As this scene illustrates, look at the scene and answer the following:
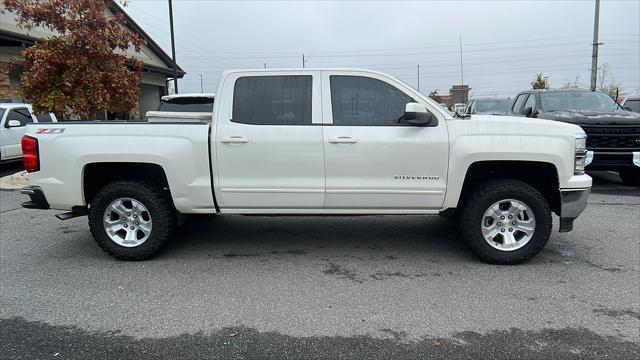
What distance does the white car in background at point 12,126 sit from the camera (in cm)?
1203

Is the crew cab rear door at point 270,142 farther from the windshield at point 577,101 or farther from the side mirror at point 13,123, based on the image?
the side mirror at point 13,123

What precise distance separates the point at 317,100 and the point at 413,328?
2.40 m

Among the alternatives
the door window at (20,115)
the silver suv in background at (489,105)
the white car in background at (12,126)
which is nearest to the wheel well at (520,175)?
the silver suv in background at (489,105)

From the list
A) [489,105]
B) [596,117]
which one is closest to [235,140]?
[596,117]

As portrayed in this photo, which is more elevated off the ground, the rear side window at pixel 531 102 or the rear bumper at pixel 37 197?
the rear side window at pixel 531 102

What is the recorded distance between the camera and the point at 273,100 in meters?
4.86

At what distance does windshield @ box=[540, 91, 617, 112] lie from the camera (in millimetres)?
9734

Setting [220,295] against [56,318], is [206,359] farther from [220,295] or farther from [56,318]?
[56,318]

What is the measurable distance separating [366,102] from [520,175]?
5.97ft

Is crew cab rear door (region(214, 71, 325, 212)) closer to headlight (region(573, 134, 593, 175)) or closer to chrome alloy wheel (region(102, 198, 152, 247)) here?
chrome alloy wheel (region(102, 198, 152, 247))

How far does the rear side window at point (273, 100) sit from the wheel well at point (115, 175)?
3.54 feet

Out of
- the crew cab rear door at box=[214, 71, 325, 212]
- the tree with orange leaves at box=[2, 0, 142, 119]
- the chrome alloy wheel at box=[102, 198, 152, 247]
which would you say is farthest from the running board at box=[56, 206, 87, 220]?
the tree with orange leaves at box=[2, 0, 142, 119]

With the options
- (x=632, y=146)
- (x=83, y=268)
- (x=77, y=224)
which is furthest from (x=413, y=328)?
(x=632, y=146)

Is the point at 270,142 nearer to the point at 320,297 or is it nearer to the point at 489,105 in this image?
the point at 320,297
